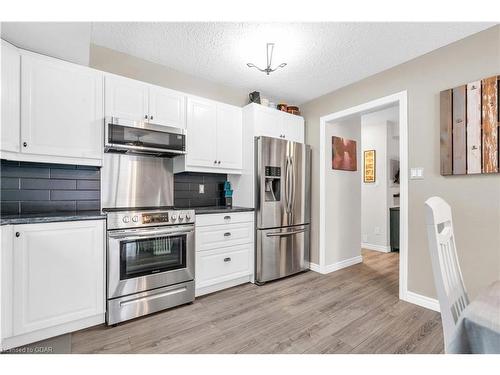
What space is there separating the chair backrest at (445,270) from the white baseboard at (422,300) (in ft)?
4.96

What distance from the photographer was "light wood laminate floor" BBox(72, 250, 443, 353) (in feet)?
5.67

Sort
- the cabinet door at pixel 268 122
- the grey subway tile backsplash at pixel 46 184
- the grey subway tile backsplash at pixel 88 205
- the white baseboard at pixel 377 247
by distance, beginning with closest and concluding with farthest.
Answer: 1. the grey subway tile backsplash at pixel 46 184
2. the grey subway tile backsplash at pixel 88 205
3. the cabinet door at pixel 268 122
4. the white baseboard at pixel 377 247

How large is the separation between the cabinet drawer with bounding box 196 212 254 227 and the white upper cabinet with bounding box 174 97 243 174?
1.84 ft

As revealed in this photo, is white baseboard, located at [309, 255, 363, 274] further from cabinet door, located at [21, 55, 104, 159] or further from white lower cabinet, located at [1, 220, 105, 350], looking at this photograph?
cabinet door, located at [21, 55, 104, 159]

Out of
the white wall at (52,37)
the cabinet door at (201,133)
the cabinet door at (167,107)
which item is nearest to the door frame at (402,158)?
the cabinet door at (201,133)

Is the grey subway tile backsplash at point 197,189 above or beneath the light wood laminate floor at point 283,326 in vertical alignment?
above

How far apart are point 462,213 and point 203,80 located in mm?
3047

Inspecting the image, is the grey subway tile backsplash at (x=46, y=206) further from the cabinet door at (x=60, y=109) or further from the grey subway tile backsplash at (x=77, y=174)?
the cabinet door at (x=60, y=109)

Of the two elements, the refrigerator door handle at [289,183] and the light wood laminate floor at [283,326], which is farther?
the refrigerator door handle at [289,183]

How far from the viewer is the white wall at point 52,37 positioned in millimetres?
1600

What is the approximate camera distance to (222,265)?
2.70 metres

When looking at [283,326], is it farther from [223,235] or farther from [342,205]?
[342,205]
